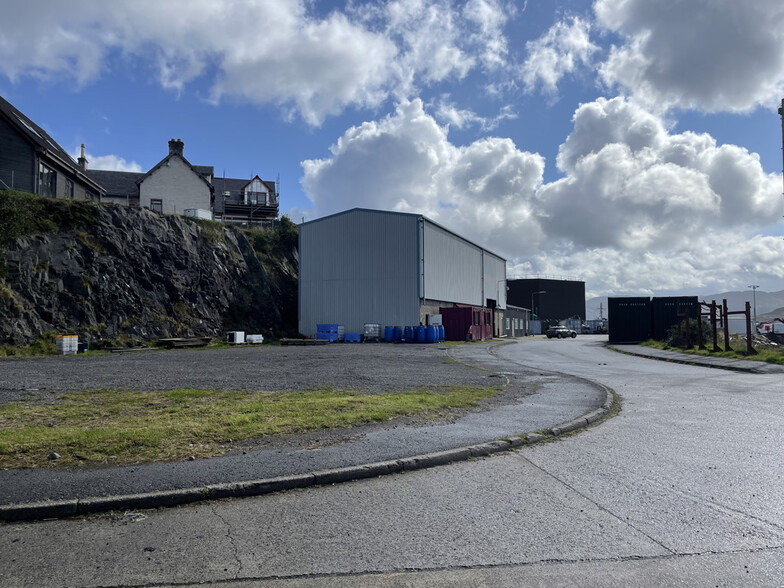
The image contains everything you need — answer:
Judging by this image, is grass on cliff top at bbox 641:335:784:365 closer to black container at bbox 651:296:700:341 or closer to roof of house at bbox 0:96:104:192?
black container at bbox 651:296:700:341

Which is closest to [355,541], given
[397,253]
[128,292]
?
[128,292]

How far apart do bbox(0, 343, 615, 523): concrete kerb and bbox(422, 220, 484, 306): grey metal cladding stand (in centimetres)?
3709

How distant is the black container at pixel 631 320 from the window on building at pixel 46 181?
41757mm

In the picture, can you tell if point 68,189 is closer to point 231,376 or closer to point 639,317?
point 231,376

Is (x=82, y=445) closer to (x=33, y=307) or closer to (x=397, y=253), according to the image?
(x=33, y=307)

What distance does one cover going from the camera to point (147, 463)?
6.09 m

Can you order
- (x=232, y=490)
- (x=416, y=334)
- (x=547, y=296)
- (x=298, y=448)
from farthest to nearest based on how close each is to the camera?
(x=547, y=296)
(x=416, y=334)
(x=298, y=448)
(x=232, y=490)

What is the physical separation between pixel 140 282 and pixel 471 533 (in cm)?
3639

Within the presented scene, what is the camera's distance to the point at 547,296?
112 meters

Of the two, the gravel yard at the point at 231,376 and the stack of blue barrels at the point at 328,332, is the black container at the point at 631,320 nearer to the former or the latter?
the stack of blue barrels at the point at 328,332

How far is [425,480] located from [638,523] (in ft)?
7.03

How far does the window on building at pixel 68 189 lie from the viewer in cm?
3909

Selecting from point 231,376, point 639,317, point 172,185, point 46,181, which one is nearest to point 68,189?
point 46,181

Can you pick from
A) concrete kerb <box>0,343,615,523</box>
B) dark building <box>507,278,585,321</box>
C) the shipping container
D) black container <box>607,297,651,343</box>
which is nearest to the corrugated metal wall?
black container <box>607,297,651,343</box>
